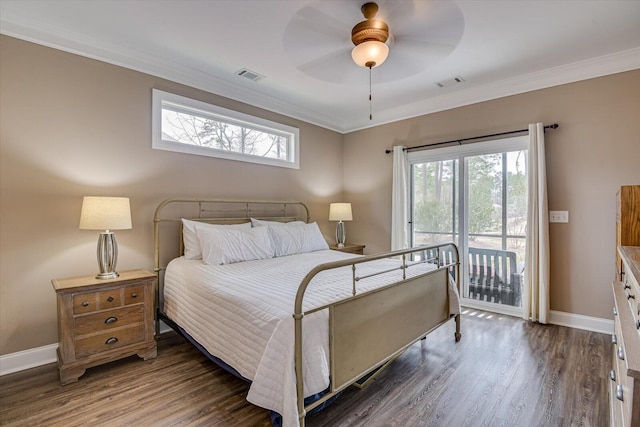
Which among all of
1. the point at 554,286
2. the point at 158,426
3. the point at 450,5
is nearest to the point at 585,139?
the point at 554,286

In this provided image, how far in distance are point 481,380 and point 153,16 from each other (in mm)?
3679

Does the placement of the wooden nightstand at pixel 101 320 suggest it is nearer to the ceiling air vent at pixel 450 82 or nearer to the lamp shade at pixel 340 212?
the lamp shade at pixel 340 212

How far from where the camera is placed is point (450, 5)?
2172 mm

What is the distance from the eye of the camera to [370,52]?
7.69ft

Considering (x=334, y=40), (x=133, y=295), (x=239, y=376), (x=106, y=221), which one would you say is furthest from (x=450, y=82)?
(x=133, y=295)

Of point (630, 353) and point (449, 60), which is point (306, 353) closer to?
point (630, 353)

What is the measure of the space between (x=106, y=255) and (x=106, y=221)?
1.06 feet

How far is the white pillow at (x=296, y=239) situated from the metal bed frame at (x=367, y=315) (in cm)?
74

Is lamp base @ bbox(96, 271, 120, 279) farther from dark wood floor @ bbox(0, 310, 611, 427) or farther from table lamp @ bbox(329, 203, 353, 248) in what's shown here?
table lamp @ bbox(329, 203, 353, 248)

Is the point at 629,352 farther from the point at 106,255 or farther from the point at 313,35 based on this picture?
the point at 106,255

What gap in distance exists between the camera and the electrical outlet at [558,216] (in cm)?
325

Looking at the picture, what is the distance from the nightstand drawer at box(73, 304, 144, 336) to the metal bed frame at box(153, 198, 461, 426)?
1.52 feet

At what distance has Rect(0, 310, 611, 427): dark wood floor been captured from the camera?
1815mm

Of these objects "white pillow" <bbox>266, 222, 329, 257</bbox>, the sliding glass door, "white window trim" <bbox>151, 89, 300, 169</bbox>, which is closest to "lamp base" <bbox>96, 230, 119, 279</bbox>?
"white window trim" <bbox>151, 89, 300, 169</bbox>
